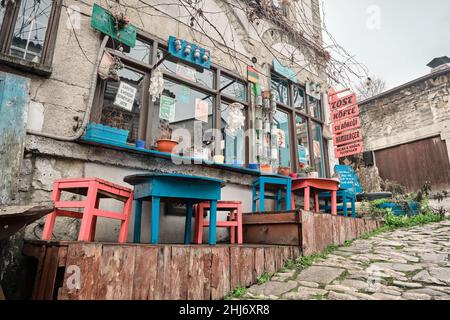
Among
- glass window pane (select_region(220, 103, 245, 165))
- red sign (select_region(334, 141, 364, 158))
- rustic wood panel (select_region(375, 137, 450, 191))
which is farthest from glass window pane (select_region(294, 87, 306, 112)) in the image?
rustic wood panel (select_region(375, 137, 450, 191))

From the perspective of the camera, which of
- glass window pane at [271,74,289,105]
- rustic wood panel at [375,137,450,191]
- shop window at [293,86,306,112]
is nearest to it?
glass window pane at [271,74,289,105]

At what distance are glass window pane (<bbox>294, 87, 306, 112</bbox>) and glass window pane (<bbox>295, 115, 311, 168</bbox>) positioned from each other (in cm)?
29

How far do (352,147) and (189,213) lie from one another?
486cm

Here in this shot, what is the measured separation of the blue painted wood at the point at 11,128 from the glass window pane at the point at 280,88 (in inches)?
199

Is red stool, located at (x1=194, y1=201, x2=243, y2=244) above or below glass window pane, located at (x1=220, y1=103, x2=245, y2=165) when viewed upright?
below

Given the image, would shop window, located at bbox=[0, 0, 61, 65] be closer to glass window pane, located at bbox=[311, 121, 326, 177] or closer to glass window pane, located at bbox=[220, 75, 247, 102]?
glass window pane, located at bbox=[220, 75, 247, 102]

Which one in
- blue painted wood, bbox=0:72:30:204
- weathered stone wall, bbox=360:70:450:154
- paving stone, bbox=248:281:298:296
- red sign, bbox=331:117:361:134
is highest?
weathered stone wall, bbox=360:70:450:154

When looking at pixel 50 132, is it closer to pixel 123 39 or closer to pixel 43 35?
pixel 43 35

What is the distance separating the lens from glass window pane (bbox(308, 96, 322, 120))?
7785 mm

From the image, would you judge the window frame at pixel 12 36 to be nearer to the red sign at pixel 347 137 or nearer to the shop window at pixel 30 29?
the shop window at pixel 30 29

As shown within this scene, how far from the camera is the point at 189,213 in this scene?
380 centimetres

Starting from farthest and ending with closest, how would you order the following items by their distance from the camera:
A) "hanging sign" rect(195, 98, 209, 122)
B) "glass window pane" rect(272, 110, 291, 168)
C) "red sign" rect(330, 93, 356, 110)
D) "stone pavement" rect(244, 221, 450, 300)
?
"red sign" rect(330, 93, 356, 110), "glass window pane" rect(272, 110, 291, 168), "hanging sign" rect(195, 98, 209, 122), "stone pavement" rect(244, 221, 450, 300)

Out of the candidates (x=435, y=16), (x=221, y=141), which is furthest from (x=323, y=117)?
(x=435, y=16)

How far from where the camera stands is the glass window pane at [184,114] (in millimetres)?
4906
